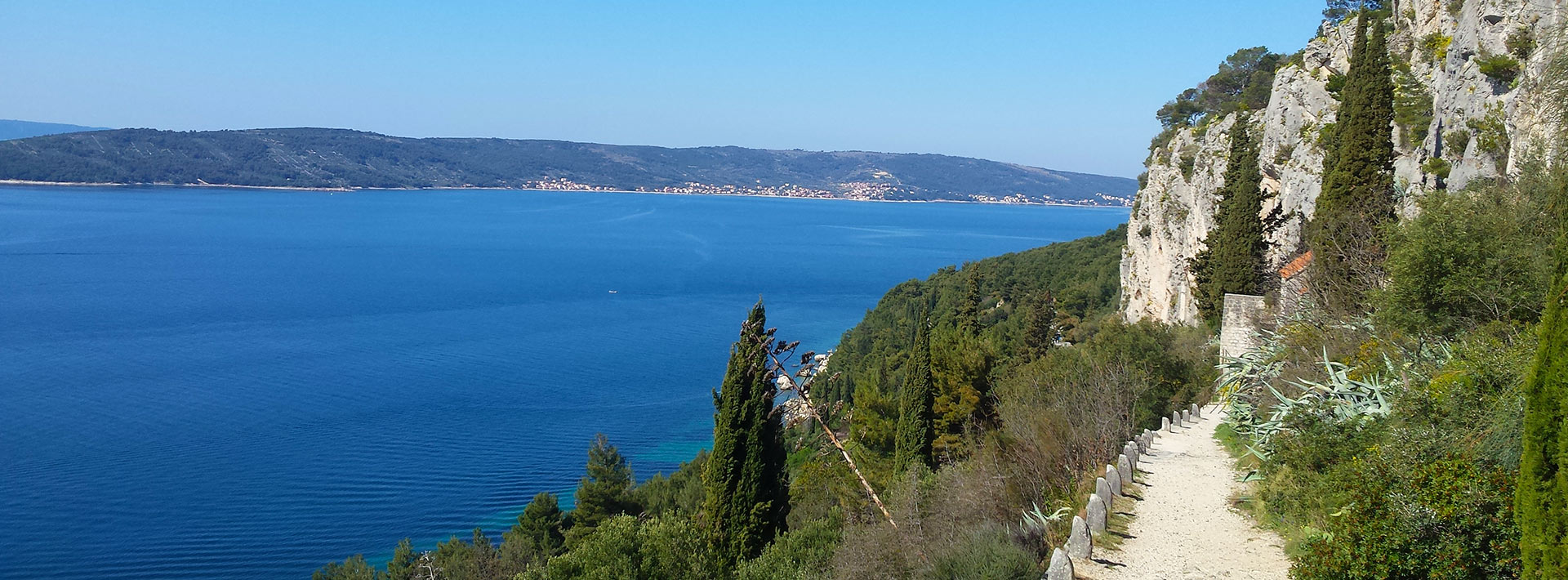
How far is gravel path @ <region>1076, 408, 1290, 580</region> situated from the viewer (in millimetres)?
8680

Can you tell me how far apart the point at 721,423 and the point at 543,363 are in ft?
123

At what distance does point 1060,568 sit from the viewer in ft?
26.6

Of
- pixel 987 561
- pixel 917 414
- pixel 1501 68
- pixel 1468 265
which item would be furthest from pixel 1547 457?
pixel 917 414

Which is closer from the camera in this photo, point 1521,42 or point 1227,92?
point 1521,42

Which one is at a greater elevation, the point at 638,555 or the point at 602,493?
the point at 638,555

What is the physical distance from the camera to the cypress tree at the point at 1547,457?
621 centimetres

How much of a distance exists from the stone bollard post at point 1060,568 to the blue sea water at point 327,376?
24.2m

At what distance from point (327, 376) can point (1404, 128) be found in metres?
46.1

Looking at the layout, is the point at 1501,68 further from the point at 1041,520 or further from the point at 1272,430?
the point at 1041,520

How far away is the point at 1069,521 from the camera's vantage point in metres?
10.5

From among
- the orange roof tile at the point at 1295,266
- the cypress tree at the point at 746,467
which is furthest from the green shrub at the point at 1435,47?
the cypress tree at the point at 746,467

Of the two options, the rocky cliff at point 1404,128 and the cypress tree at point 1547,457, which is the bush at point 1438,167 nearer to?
the rocky cliff at point 1404,128

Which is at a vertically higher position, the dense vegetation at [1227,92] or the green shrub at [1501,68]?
the dense vegetation at [1227,92]

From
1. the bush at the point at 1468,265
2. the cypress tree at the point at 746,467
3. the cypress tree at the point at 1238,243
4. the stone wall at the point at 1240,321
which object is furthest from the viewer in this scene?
the cypress tree at the point at 1238,243
